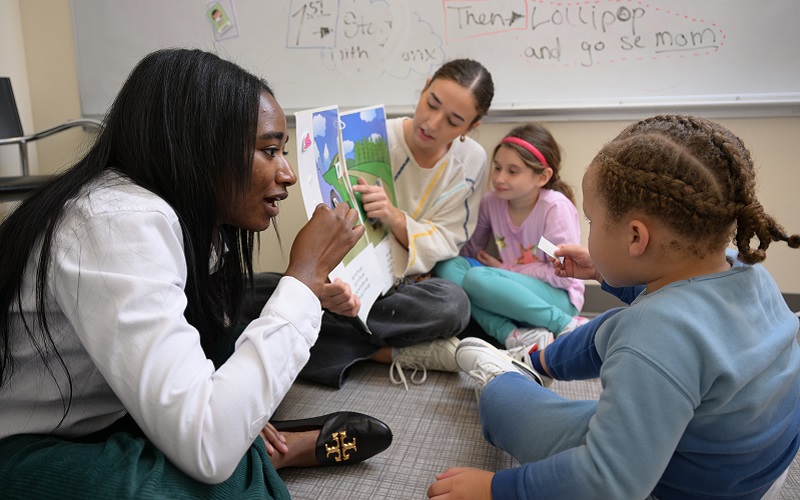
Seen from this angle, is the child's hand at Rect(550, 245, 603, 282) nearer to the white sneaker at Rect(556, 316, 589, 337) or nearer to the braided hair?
the braided hair

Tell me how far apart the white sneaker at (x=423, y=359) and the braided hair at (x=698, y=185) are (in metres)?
0.80

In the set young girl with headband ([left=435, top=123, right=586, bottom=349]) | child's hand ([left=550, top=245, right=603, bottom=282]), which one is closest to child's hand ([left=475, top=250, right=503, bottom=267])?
young girl with headband ([left=435, top=123, right=586, bottom=349])

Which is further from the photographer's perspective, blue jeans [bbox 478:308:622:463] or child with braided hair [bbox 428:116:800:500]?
blue jeans [bbox 478:308:622:463]

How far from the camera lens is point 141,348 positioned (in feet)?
2.15

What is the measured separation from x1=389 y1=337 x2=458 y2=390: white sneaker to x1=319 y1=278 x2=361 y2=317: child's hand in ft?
1.23

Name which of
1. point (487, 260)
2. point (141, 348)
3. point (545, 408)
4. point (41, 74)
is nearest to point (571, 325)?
point (487, 260)

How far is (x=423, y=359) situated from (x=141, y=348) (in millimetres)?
972

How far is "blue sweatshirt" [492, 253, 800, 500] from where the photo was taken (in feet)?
2.33

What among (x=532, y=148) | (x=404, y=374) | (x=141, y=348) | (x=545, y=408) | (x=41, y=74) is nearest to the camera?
(x=141, y=348)

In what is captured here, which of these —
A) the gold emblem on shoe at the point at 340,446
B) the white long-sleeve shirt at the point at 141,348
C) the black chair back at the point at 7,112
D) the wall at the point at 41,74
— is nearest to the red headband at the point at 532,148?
the gold emblem on shoe at the point at 340,446

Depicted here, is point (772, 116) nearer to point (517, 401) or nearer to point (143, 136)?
point (517, 401)

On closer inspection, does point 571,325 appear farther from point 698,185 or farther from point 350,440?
point 698,185

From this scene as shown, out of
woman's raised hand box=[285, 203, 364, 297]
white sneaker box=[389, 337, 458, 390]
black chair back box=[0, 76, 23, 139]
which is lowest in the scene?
white sneaker box=[389, 337, 458, 390]

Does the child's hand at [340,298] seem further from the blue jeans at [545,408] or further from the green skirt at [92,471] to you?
the green skirt at [92,471]
